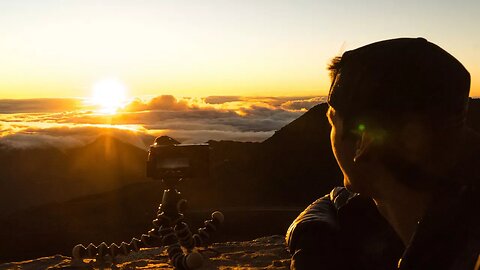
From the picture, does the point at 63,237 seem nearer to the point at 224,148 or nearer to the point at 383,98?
the point at 224,148

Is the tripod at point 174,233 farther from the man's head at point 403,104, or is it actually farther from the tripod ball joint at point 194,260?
the man's head at point 403,104

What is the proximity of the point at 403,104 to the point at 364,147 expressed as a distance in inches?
5.7

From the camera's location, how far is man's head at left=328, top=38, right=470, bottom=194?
3.79 ft

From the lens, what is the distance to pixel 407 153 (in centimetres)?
122

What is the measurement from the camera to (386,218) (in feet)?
4.65

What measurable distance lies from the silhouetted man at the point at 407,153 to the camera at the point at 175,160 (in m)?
3.24

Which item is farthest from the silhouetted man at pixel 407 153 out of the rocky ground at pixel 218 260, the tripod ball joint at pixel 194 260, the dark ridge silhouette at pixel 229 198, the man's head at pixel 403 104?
the dark ridge silhouette at pixel 229 198

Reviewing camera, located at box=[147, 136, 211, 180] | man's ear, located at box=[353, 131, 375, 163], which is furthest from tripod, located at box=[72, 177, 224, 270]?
man's ear, located at box=[353, 131, 375, 163]

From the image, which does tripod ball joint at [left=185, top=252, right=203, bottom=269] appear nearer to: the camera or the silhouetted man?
the camera

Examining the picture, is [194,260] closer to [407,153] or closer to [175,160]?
[175,160]

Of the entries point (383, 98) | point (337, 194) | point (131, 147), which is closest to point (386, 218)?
point (337, 194)

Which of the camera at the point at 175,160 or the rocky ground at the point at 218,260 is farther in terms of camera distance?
the rocky ground at the point at 218,260

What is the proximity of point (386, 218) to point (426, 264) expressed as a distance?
367 mm

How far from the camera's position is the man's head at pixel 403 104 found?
1.16 meters
